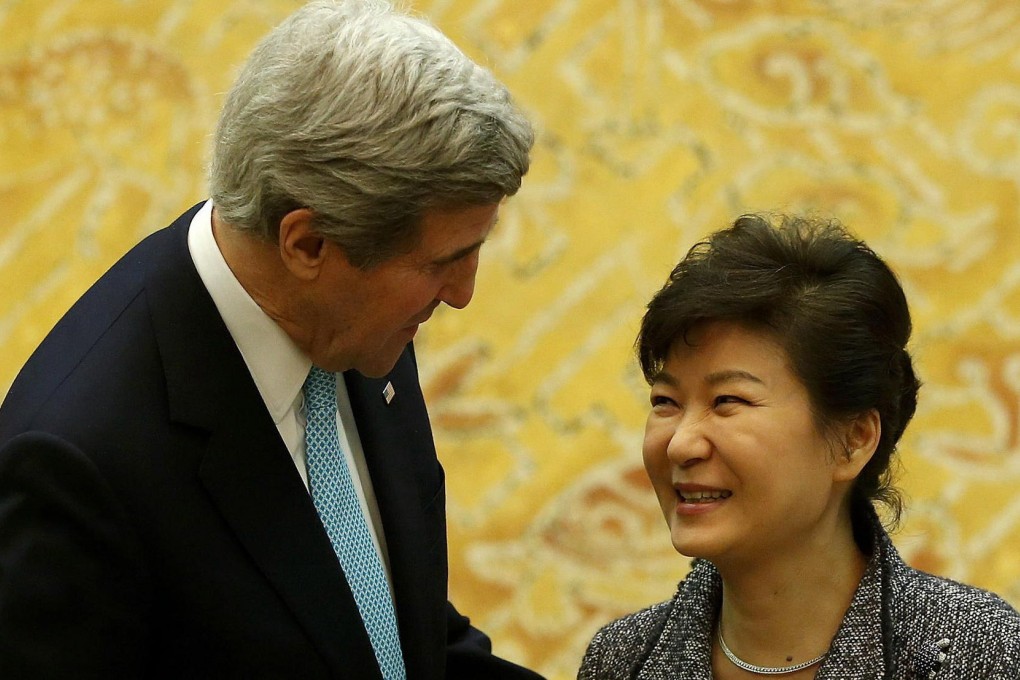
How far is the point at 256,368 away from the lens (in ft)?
6.74

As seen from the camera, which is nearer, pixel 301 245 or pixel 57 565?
pixel 57 565

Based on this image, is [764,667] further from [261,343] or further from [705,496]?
[261,343]

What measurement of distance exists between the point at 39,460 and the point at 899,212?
258cm

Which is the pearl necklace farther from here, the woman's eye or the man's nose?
the man's nose

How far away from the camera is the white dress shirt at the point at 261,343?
6.63ft

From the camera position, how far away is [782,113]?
3.84 metres

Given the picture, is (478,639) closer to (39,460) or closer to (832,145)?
(39,460)

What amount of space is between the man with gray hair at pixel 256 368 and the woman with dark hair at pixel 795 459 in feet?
1.24

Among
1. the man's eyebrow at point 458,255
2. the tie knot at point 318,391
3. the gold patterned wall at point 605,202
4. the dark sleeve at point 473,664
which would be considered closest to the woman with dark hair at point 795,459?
the dark sleeve at point 473,664

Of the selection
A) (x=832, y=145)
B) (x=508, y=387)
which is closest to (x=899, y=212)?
(x=832, y=145)

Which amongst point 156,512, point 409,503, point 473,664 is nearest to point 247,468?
point 156,512

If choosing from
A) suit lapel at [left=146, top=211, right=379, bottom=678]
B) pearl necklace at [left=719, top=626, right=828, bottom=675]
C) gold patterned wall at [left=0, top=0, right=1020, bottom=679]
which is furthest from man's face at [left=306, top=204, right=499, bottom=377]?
gold patterned wall at [left=0, top=0, right=1020, bottom=679]

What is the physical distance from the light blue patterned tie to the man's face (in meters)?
0.06

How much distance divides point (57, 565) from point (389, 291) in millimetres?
551
